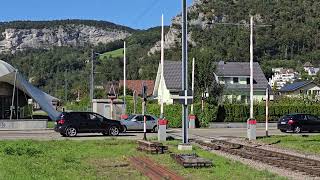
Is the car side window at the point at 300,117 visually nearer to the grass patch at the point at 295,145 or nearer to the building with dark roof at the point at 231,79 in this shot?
the grass patch at the point at 295,145

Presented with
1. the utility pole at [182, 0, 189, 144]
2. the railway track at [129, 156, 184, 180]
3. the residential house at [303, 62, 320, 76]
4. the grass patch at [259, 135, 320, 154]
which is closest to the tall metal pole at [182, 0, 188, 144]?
the utility pole at [182, 0, 189, 144]

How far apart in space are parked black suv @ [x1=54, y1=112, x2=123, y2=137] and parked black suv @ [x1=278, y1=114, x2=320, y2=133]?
13.6m

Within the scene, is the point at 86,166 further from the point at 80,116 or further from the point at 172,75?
the point at 172,75

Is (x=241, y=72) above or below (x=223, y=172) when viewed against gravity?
above

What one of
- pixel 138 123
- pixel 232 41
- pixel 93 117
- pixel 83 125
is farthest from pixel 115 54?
pixel 83 125

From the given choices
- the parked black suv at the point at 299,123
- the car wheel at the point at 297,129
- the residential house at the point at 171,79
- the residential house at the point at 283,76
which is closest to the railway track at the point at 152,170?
the parked black suv at the point at 299,123

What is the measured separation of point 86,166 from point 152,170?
2677 millimetres

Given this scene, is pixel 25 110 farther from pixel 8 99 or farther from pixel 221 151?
pixel 221 151

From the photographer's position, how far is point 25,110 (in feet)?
203

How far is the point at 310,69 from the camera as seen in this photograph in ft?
Answer: 500

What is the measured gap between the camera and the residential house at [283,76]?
475 feet

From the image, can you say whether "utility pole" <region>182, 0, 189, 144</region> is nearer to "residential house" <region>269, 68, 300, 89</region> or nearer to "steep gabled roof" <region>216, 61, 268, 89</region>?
"steep gabled roof" <region>216, 61, 268, 89</region>

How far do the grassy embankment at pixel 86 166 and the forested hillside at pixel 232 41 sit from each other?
9634 centimetres

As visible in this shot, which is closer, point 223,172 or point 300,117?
point 223,172
